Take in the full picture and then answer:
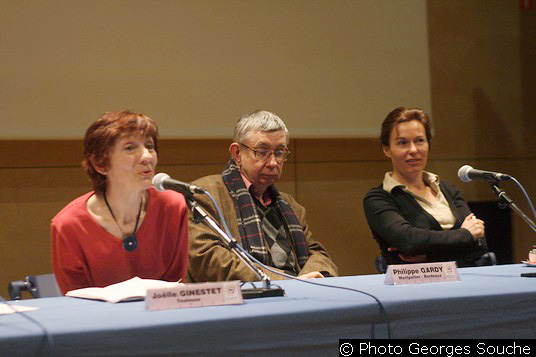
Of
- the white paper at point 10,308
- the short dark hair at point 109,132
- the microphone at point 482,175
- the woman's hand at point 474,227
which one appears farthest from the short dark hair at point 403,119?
the white paper at point 10,308

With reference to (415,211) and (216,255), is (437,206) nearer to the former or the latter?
(415,211)

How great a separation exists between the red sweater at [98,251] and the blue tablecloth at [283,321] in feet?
1.29

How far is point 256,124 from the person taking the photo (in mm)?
3416

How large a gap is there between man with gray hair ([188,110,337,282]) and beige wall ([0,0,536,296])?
129cm

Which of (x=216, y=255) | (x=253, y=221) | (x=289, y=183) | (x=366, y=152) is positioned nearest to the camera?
(x=216, y=255)

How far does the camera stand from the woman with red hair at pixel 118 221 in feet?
8.39

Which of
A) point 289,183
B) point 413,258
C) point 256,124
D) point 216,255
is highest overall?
point 256,124

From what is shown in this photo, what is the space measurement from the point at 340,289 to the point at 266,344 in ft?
1.73

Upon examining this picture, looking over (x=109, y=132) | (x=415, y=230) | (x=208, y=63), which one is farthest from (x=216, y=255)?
(x=208, y=63)

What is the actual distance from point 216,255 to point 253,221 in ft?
0.86

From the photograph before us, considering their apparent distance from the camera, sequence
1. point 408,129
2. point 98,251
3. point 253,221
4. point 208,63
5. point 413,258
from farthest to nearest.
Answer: point 208,63, point 408,129, point 413,258, point 253,221, point 98,251

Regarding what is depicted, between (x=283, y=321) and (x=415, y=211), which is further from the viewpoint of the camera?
(x=415, y=211)

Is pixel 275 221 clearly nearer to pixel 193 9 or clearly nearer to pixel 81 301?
pixel 81 301

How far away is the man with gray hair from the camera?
10.5 feet
